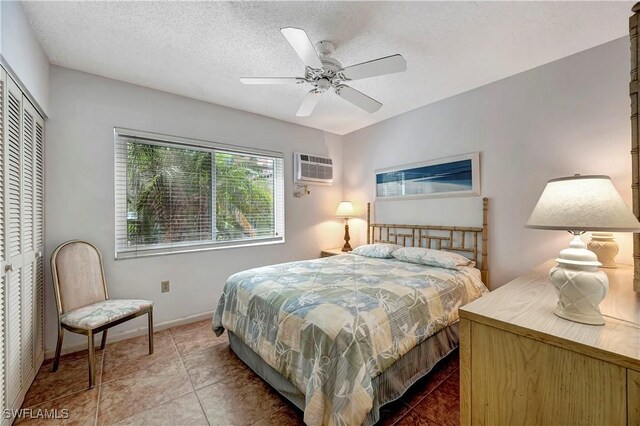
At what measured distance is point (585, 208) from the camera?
1024mm

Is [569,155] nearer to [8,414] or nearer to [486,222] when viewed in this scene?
[486,222]

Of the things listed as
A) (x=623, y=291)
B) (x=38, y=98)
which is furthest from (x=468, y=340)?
(x=38, y=98)

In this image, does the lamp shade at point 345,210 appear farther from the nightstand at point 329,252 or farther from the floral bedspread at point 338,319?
the floral bedspread at point 338,319

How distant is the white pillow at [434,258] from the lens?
260cm

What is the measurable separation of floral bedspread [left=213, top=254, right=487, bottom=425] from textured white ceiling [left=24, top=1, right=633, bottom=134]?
184 cm

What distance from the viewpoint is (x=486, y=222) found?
275cm

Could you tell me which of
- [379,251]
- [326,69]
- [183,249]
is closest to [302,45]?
[326,69]

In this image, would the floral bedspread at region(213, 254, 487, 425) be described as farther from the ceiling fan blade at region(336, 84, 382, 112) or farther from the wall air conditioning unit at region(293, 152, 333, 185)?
the wall air conditioning unit at region(293, 152, 333, 185)

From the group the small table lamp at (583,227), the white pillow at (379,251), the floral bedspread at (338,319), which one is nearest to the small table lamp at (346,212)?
the white pillow at (379,251)

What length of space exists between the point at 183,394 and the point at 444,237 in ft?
9.39

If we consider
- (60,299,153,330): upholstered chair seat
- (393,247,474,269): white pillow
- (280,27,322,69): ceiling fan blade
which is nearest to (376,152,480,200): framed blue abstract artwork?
(393,247,474,269): white pillow

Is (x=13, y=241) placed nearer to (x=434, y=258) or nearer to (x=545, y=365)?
(x=545, y=365)

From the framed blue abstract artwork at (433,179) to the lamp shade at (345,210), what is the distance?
443 millimetres

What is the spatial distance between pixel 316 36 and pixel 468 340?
2.11 meters
